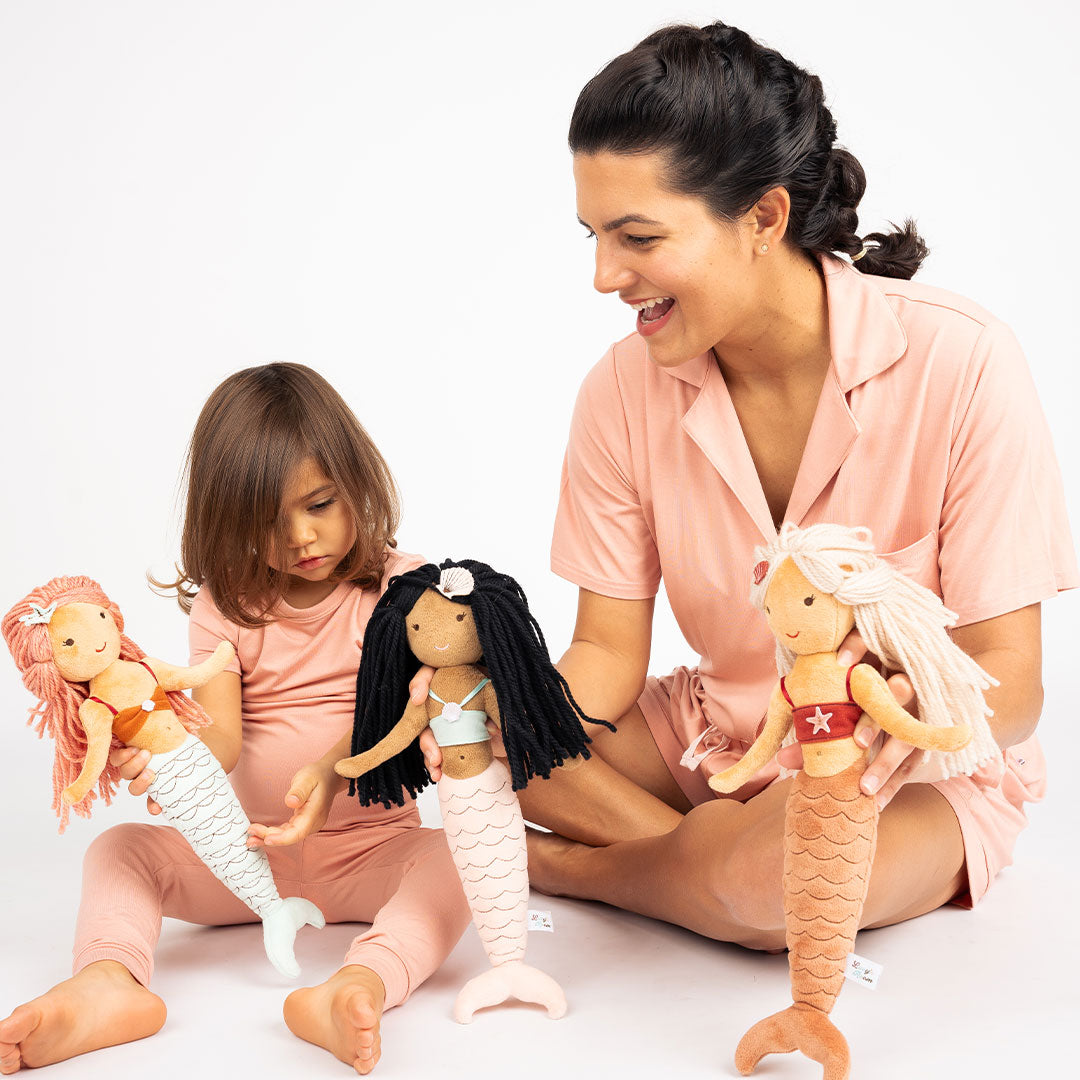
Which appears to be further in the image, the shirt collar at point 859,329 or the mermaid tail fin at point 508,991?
the shirt collar at point 859,329

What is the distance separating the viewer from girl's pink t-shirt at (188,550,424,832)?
7.66 feet

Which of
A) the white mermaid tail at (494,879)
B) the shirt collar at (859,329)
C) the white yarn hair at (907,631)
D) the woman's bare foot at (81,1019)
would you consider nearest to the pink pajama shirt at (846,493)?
the shirt collar at (859,329)

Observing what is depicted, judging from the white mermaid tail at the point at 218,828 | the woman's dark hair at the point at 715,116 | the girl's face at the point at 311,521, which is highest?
the woman's dark hair at the point at 715,116

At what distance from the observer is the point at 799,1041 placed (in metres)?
1.69

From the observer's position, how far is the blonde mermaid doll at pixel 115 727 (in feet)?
6.31

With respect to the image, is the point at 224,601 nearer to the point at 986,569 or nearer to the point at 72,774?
the point at 72,774

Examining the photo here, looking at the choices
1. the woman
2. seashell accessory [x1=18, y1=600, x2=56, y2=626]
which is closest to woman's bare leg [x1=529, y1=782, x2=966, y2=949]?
the woman

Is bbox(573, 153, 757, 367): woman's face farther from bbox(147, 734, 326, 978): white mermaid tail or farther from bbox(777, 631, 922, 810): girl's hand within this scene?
bbox(147, 734, 326, 978): white mermaid tail

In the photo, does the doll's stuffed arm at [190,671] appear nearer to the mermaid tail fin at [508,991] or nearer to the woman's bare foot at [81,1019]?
the woman's bare foot at [81,1019]

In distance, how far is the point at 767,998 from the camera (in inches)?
78.3

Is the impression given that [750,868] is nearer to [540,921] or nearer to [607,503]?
[540,921]

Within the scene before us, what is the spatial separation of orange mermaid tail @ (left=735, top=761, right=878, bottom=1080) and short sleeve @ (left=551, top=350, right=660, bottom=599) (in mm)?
733

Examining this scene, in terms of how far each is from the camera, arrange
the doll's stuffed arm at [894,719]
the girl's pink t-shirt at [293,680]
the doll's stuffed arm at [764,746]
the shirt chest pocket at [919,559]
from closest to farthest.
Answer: the doll's stuffed arm at [894,719], the doll's stuffed arm at [764,746], the shirt chest pocket at [919,559], the girl's pink t-shirt at [293,680]

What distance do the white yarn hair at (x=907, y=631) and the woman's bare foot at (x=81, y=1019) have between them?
1086 mm
